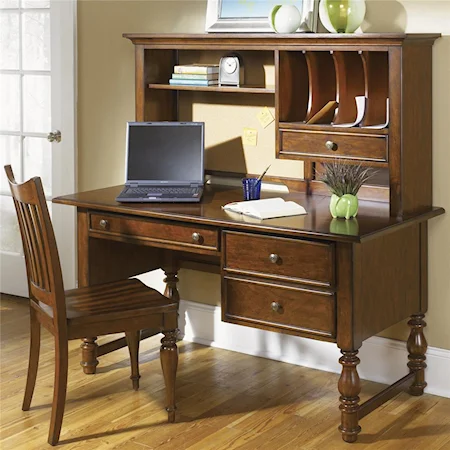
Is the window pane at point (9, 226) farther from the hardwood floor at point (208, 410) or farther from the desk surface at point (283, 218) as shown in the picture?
the desk surface at point (283, 218)

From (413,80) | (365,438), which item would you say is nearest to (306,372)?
(365,438)

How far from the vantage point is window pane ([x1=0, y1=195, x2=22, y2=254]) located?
455 centimetres

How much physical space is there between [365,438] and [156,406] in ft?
2.47

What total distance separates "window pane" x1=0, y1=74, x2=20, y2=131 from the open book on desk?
165 cm

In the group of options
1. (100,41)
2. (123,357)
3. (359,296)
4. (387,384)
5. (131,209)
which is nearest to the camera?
(359,296)

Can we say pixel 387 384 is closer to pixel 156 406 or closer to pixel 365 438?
pixel 365 438

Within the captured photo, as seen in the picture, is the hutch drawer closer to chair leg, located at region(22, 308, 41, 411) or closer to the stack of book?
the stack of book

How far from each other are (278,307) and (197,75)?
1.05 m

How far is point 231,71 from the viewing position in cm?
348

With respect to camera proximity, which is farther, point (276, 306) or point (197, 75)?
point (197, 75)

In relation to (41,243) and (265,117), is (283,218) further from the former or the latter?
(41,243)

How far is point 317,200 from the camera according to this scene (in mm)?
3398

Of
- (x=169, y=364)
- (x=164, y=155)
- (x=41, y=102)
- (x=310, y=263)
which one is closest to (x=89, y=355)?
(x=169, y=364)

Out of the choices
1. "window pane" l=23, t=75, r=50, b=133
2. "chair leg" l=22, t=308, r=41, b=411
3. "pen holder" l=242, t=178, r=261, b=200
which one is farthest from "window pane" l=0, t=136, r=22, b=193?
"pen holder" l=242, t=178, r=261, b=200
